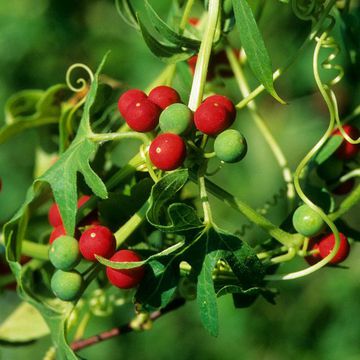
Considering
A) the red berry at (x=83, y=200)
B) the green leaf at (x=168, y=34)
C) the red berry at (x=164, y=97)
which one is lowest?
the red berry at (x=83, y=200)

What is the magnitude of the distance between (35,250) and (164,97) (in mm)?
449

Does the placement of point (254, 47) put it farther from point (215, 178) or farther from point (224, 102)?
point (215, 178)

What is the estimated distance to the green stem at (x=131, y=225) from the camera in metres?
1.27

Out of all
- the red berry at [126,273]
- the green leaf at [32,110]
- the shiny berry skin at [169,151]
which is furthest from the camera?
the green leaf at [32,110]

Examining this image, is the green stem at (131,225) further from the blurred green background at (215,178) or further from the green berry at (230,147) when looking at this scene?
the blurred green background at (215,178)

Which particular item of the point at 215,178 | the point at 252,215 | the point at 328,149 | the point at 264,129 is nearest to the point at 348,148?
the point at 328,149

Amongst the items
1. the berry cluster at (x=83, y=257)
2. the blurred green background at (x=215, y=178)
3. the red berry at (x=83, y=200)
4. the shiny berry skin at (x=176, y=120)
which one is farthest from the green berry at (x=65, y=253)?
→ the blurred green background at (x=215, y=178)

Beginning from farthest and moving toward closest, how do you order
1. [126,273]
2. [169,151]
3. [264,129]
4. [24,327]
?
[24,327]
[264,129]
[126,273]
[169,151]

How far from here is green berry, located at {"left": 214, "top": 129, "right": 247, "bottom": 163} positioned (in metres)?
1.15

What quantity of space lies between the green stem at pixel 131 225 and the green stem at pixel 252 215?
0.37 feet

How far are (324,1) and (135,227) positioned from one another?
466 mm

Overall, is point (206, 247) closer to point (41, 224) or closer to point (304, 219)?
point (304, 219)

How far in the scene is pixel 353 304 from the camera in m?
2.75

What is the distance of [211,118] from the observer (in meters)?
1.14
